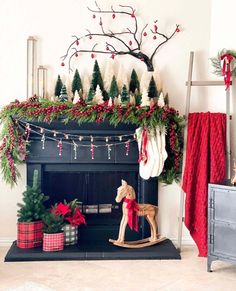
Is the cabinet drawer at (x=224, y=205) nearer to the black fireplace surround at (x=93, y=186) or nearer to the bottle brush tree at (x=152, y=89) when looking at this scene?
the black fireplace surround at (x=93, y=186)

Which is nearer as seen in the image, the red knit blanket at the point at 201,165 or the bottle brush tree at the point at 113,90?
the red knit blanket at the point at 201,165

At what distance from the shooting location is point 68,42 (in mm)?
3863

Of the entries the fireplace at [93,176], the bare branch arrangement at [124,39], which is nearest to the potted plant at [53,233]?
the fireplace at [93,176]

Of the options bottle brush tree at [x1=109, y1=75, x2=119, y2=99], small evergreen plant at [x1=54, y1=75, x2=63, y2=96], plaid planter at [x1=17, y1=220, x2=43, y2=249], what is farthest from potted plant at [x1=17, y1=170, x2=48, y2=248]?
bottle brush tree at [x1=109, y1=75, x2=119, y2=99]

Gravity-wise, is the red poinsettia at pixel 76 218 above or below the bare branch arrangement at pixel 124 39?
below

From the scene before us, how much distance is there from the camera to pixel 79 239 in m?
3.91

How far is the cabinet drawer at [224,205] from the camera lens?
3.11 meters

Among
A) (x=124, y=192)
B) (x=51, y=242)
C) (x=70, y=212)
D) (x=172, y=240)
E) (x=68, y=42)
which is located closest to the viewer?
(x=51, y=242)

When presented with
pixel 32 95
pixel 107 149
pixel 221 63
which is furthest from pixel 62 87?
pixel 221 63

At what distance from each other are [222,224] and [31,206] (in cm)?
159

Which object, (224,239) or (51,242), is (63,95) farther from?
(224,239)

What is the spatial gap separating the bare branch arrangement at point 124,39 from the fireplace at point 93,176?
681 mm

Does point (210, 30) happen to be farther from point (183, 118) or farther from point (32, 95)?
point (32, 95)

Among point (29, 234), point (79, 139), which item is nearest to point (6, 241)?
point (29, 234)
